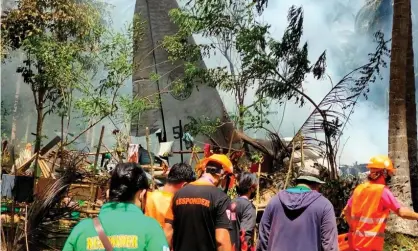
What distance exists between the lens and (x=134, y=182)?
112 inches

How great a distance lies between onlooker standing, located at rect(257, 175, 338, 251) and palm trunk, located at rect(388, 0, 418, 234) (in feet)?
17.5

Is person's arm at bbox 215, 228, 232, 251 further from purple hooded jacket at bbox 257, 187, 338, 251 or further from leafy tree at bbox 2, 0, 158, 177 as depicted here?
leafy tree at bbox 2, 0, 158, 177

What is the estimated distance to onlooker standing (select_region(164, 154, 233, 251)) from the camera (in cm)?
414

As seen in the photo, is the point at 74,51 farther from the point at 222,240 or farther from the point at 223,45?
the point at 222,240

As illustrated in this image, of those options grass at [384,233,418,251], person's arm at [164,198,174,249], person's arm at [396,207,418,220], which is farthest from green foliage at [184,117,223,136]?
person's arm at [164,198,174,249]

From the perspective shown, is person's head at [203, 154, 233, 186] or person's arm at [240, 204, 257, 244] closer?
person's head at [203, 154, 233, 186]

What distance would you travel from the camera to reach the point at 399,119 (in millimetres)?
9438

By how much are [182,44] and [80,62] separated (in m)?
2.80

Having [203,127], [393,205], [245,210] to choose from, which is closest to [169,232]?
[245,210]

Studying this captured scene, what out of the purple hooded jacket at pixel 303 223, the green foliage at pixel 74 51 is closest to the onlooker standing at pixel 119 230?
the purple hooded jacket at pixel 303 223

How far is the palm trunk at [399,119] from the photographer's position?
30.6 ft

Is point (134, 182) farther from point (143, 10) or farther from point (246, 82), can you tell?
point (143, 10)

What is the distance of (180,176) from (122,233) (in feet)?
6.26

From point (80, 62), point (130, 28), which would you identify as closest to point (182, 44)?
point (130, 28)
